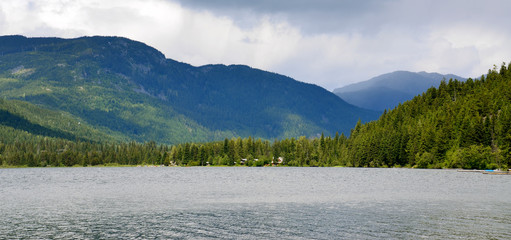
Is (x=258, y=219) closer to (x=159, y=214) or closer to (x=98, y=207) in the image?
(x=159, y=214)

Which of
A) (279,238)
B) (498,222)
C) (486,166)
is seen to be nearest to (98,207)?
(279,238)

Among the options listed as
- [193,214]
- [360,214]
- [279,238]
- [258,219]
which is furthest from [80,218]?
[360,214]

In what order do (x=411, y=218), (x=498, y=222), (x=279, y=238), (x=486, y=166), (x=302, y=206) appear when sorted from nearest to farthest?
(x=279, y=238) < (x=498, y=222) < (x=411, y=218) < (x=302, y=206) < (x=486, y=166)

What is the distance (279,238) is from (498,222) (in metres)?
26.6

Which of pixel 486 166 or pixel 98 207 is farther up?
pixel 486 166

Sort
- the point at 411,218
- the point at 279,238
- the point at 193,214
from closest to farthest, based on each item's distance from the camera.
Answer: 1. the point at 279,238
2. the point at 411,218
3. the point at 193,214

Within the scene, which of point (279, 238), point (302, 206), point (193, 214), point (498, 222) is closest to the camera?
point (279, 238)

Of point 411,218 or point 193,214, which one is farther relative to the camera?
point 193,214

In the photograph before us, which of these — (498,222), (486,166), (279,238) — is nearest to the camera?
(279,238)

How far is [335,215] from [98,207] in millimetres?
36440

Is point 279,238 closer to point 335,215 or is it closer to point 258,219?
point 258,219

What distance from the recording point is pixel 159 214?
59.3 meters

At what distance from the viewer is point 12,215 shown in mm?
59156

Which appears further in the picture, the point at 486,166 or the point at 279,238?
the point at 486,166
